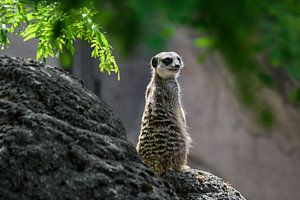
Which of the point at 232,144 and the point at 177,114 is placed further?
the point at 232,144

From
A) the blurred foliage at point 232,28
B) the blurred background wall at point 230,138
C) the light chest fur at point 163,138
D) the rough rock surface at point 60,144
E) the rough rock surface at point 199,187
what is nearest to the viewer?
the blurred foliage at point 232,28

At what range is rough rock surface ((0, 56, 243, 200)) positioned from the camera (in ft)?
7.18

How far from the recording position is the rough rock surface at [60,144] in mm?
2189

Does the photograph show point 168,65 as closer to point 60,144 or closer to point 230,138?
point 60,144

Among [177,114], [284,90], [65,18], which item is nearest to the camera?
[65,18]

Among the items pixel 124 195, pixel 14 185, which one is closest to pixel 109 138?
pixel 124 195

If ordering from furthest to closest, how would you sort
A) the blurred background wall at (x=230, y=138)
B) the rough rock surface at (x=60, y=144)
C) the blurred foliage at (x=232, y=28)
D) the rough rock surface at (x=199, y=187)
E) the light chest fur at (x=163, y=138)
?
the blurred background wall at (x=230, y=138) → the light chest fur at (x=163, y=138) → the rough rock surface at (x=199, y=187) → the rough rock surface at (x=60, y=144) → the blurred foliage at (x=232, y=28)

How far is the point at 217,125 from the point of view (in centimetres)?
714

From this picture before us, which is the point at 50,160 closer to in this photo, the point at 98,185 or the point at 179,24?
the point at 98,185

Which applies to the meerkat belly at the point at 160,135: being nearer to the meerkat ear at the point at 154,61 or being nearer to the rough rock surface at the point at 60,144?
the meerkat ear at the point at 154,61

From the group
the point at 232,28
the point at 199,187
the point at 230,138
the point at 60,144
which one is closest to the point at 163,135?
the point at 199,187

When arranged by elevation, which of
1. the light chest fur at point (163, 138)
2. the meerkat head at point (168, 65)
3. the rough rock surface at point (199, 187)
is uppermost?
the meerkat head at point (168, 65)

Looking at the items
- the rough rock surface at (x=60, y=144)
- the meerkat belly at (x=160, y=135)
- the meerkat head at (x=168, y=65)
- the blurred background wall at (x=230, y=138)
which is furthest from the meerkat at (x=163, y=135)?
the blurred background wall at (x=230, y=138)

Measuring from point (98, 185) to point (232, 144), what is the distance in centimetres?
500
